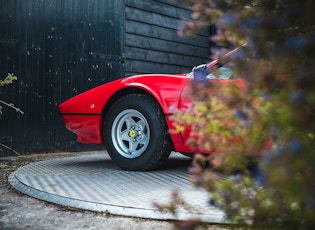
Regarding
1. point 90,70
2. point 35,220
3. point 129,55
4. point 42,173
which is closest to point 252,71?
point 35,220

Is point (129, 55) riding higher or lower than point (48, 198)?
higher

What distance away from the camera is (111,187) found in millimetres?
3420

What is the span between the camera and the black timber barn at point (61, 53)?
602 cm

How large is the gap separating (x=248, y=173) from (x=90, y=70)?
601 centimetres

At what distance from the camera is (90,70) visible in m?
7.03

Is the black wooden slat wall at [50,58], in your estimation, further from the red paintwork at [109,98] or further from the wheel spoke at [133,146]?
the wheel spoke at [133,146]

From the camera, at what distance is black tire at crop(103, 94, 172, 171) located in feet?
13.2

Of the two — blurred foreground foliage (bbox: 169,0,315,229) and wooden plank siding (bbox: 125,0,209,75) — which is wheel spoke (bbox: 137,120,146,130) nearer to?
blurred foreground foliage (bbox: 169,0,315,229)

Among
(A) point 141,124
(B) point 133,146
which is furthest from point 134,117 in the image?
(B) point 133,146

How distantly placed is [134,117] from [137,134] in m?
0.20

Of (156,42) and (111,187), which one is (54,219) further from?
(156,42)

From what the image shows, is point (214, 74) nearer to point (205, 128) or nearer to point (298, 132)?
point (205, 128)

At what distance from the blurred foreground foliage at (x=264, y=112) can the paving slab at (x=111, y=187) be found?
0.97 m

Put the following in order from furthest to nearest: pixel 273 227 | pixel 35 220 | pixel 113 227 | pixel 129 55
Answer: pixel 129 55 < pixel 35 220 < pixel 113 227 < pixel 273 227
